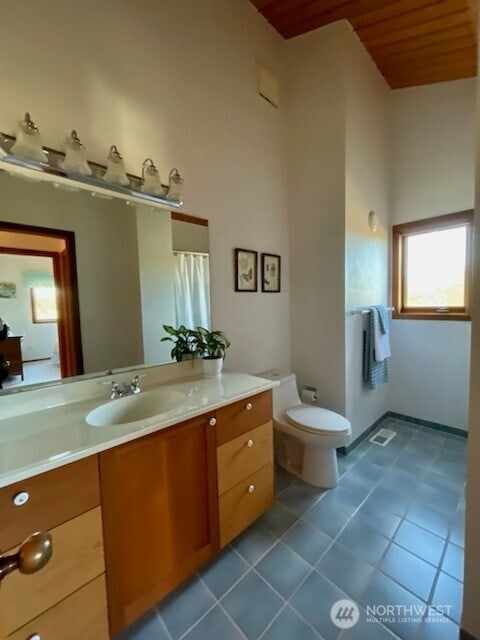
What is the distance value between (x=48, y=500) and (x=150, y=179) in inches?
55.9

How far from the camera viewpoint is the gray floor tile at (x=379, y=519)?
5.15ft

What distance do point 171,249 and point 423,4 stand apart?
7.55 ft

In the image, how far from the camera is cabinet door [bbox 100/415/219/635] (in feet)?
3.26

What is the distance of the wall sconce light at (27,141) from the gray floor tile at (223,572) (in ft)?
6.40

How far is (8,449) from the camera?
88cm

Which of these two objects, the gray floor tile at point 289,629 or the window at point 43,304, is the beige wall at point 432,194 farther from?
the window at point 43,304

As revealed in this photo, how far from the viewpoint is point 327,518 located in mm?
1664

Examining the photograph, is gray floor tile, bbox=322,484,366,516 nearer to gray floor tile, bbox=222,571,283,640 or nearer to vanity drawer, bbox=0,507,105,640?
gray floor tile, bbox=222,571,283,640

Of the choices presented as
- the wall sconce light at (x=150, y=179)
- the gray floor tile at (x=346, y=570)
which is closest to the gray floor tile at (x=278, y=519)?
the gray floor tile at (x=346, y=570)

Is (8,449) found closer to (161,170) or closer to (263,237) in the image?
(161,170)

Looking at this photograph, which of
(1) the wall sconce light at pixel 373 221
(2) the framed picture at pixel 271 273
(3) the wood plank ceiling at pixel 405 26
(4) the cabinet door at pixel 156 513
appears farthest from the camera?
(1) the wall sconce light at pixel 373 221

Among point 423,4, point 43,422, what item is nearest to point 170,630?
point 43,422

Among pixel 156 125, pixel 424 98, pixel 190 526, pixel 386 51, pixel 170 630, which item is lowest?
pixel 170 630

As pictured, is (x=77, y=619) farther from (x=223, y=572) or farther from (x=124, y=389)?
(x=124, y=389)
